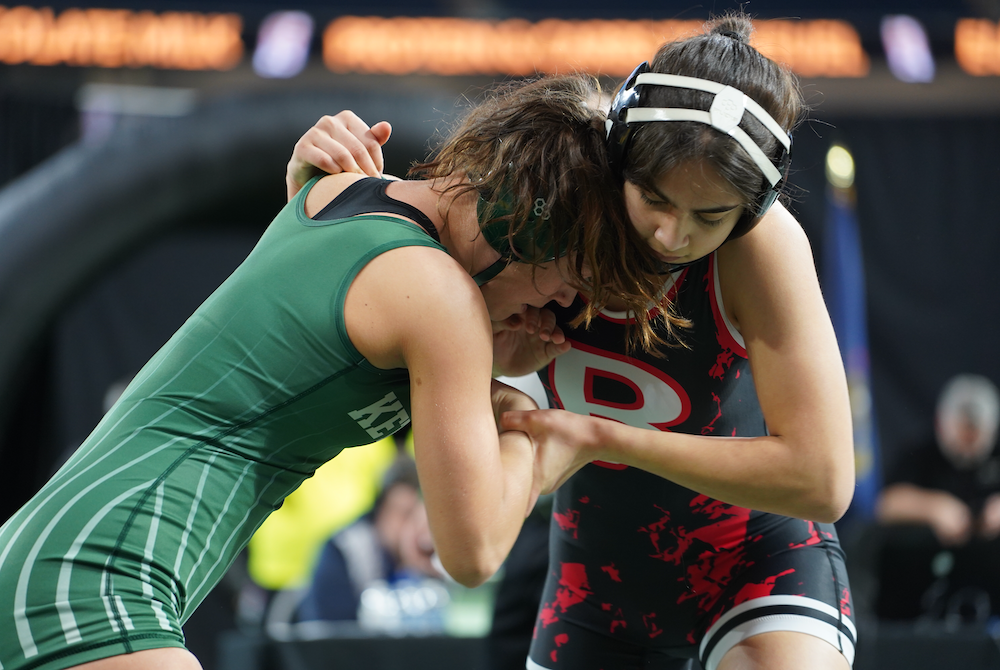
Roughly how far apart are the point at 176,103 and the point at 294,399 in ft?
20.4

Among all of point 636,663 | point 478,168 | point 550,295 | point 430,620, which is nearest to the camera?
point 478,168

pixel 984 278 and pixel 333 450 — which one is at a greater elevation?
pixel 333 450

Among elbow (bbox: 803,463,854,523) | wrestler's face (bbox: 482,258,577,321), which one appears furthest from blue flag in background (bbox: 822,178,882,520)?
wrestler's face (bbox: 482,258,577,321)

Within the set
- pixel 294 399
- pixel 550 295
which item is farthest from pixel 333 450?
pixel 550 295

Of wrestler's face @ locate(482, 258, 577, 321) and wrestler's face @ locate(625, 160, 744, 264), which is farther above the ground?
wrestler's face @ locate(625, 160, 744, 264)

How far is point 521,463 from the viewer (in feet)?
5.38

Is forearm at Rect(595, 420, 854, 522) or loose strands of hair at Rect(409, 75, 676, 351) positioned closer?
loose strands of hair at Rect(409, 75, 676, 351)

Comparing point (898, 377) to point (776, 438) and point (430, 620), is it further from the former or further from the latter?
point (776, 438)

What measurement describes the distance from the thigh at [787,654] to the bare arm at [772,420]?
26 cm

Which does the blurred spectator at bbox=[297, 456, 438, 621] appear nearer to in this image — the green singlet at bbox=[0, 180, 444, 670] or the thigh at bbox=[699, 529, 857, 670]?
the thigh at bbox=[699, 529, 857, 670]

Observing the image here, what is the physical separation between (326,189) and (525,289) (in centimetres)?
40

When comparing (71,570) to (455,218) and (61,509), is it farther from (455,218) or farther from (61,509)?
(455,218)

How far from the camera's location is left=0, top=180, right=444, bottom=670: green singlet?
1.46m

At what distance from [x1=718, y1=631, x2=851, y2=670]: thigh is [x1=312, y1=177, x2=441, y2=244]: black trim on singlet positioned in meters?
1.00
